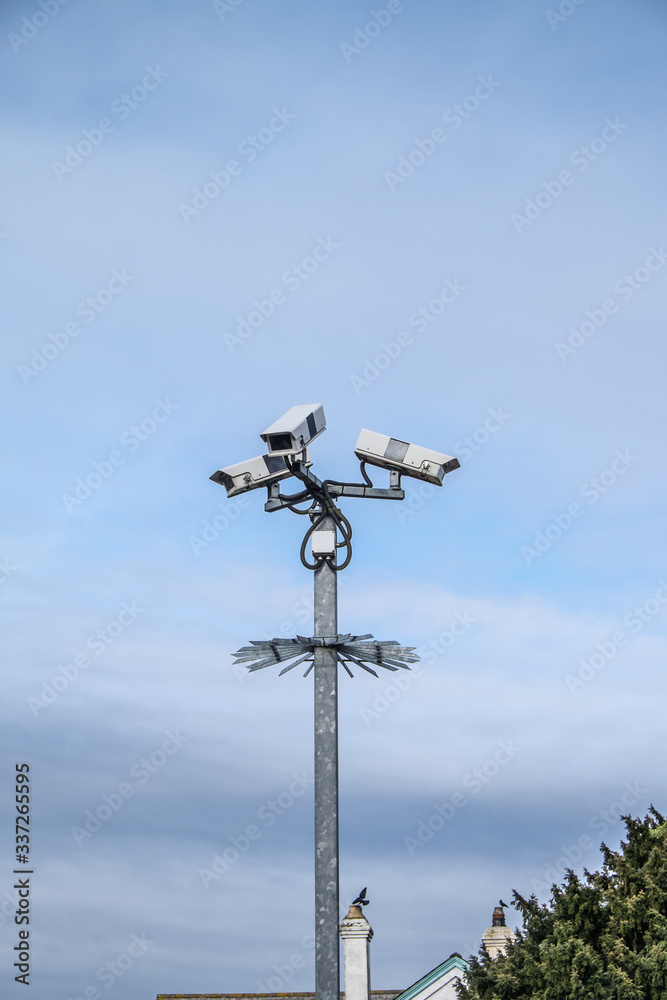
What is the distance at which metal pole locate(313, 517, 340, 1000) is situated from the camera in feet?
30.3

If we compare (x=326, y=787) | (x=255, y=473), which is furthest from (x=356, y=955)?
(x=255, y=473)

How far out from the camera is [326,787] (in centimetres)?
955

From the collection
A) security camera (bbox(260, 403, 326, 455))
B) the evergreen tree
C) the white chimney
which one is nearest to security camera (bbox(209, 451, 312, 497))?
security camera (bbox(260, 403, 326, 455))

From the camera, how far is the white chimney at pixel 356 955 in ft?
70.0

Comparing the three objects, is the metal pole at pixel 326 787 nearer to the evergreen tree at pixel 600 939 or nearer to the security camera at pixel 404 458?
the security camera at pixel 404 458

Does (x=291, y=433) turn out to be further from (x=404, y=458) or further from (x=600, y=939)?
(x=600, y=939)

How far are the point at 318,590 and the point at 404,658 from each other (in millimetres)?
970

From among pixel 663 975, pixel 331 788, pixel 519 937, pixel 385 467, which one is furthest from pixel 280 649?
pixel 519 937

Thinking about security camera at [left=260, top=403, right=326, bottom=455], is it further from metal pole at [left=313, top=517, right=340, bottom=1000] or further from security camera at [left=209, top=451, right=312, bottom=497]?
metal pole at [left=313, top=517, right=340, bottom=1000]

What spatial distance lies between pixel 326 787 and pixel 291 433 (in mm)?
2981

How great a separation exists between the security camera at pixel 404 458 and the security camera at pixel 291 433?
59cm

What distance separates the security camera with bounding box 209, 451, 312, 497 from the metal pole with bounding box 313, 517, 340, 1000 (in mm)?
616

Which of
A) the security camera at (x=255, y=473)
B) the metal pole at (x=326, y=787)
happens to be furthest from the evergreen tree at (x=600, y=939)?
the security camera at (x=255, y=473)

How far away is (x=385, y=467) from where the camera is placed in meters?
10.6
